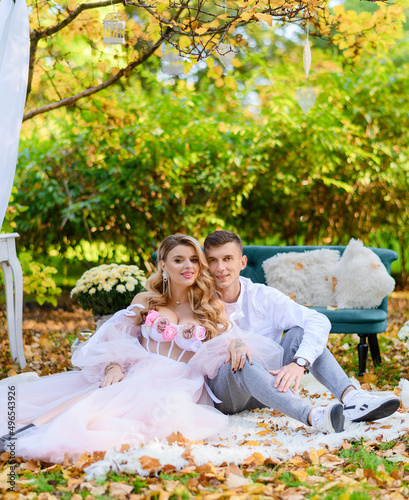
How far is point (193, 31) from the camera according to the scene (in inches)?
130

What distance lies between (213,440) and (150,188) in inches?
160

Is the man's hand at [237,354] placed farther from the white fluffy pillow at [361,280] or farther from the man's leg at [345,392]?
the white fluffy pillow at [361,280]

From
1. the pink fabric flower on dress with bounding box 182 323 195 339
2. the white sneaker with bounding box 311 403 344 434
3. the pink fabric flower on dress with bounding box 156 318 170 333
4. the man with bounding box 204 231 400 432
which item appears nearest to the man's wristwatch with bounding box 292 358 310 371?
the man with bounding box 204 231 400 432

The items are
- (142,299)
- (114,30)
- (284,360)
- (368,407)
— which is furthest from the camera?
(114,30)

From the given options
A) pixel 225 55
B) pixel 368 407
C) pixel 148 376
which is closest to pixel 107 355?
pixel 148 376

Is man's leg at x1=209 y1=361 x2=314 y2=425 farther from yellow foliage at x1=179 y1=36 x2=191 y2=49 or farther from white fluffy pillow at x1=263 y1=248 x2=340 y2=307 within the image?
yellow foliage at x1=179 y1=36 x2=191 y2=49

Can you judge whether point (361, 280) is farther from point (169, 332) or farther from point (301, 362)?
point (169, 332)

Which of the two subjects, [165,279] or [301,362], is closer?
[301,362]

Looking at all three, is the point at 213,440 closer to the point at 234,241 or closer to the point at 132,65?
the point at 234,241

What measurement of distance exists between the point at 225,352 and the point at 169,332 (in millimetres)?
305

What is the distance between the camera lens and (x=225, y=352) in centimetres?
271

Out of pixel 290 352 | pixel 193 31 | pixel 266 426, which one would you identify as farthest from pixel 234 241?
pixel 193 31

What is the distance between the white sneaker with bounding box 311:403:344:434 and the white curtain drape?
1.66 meters

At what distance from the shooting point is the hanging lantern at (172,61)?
3.51 metres
